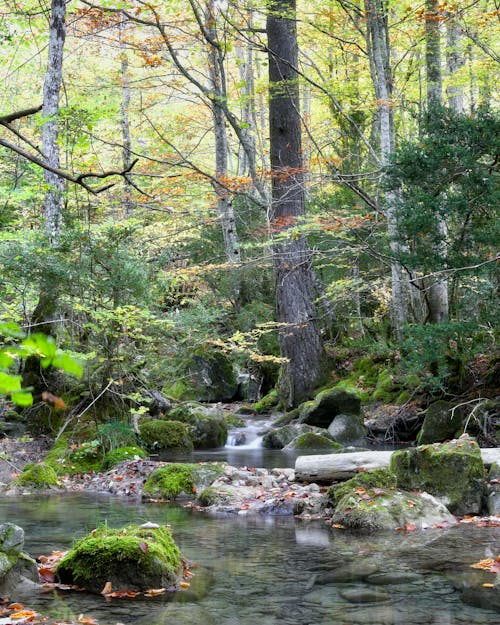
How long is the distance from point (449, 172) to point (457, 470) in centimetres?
579

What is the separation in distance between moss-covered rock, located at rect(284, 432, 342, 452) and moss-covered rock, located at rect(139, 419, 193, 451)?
1.98 m

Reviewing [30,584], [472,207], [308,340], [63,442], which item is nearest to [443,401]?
[472,207]

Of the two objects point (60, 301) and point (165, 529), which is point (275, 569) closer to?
point (165, 529)

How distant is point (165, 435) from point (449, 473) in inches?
257

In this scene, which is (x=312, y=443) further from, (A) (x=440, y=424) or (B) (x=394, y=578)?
(B) (x=394, y=578)

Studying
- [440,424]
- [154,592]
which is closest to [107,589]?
[154,592]

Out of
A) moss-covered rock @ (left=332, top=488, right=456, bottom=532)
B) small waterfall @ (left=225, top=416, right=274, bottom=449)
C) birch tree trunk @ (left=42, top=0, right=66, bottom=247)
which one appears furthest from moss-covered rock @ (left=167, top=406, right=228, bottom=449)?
moss-covered rock @ (left=332, top=488, right=456, bottom=532)

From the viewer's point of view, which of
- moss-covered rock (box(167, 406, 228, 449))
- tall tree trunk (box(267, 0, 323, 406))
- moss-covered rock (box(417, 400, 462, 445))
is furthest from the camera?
tall tree trunk (box(267, 0, 323, 406))

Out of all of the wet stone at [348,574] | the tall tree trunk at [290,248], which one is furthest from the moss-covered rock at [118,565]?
the tall tree trunk at [290,248]

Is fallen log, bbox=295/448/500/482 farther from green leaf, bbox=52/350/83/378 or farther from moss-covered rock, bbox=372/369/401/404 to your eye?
green leaf, bbox=52/350/83/378

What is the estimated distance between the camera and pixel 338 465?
8.51 metres

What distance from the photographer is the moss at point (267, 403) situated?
17.5 metres

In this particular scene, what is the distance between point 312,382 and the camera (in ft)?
53.7

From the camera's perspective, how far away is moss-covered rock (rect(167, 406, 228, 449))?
1365 cm
